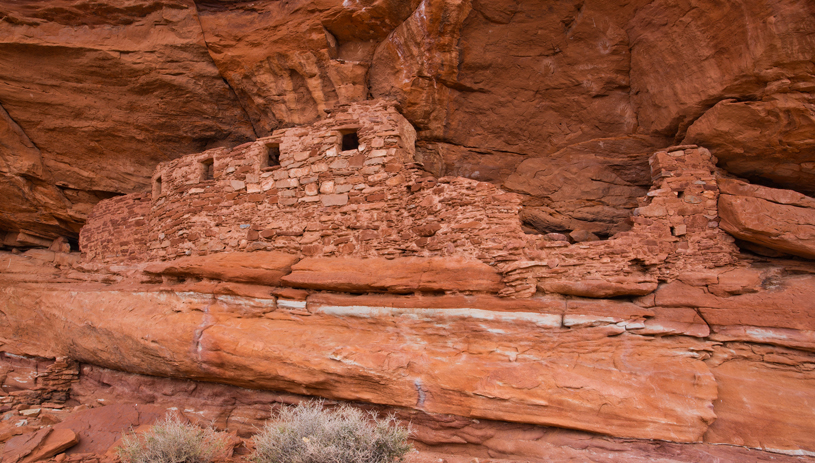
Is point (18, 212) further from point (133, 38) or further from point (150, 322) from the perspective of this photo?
point (150, 322)

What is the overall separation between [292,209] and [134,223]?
414cm

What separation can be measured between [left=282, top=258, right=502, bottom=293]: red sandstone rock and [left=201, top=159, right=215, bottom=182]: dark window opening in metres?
2.95

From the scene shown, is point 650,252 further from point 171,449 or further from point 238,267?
point 171,449

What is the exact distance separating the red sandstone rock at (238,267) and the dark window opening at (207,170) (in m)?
1.68

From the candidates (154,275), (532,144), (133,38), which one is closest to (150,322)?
(154,275)

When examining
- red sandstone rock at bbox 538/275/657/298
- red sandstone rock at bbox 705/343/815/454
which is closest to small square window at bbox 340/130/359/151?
red sandstone rock at bbox 538/275/657/298

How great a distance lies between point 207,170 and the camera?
323 inches

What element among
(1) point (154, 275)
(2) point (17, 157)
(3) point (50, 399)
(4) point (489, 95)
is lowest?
(3) point (50, 399)

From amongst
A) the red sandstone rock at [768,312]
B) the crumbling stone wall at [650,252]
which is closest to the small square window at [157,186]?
the crumbling stone wall at [650,252]

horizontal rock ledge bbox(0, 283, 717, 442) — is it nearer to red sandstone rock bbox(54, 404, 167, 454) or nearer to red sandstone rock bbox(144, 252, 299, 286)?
red sandstone rock bbox(144, 252, 299, 286)

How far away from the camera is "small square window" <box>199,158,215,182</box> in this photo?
790 cm

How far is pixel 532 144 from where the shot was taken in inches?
287

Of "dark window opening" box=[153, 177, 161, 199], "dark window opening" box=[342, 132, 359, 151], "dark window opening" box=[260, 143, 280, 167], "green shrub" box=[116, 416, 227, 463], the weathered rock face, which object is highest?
the weathered rock face

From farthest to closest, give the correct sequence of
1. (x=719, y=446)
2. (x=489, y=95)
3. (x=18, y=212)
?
(x=18, y=212), (x=489, y=95), (x=719, y=446)
